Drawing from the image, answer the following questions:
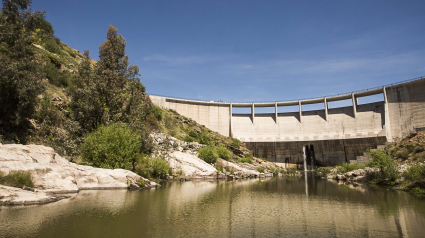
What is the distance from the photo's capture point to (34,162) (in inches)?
617

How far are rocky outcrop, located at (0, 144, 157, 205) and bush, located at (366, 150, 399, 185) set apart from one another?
876 inches

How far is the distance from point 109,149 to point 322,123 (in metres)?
54.6

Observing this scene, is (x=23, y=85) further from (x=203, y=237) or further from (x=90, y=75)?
(x=203, y=237)

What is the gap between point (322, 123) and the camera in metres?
63.0

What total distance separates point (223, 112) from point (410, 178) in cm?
5127

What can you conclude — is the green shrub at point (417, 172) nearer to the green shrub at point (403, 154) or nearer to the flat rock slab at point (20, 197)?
the green shrub at point (403, 154)

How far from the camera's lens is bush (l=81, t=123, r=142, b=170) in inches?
893

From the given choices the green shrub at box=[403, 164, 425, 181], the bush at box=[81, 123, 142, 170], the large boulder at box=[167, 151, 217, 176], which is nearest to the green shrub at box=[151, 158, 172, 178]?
the large boulder at box=[167, 151, 217, 176]

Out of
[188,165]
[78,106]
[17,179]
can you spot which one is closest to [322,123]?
[188,165]

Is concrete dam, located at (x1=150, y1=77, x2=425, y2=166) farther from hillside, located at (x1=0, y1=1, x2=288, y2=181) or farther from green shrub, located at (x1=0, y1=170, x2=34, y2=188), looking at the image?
green shrub, located at (x1=0, y1=170, x2=34, y2=188)

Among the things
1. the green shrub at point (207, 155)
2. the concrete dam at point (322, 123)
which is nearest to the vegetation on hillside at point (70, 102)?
the green shrub at point (207, 155)

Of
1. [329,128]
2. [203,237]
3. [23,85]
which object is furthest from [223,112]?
[203,237]

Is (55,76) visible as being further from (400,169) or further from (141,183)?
(400,169)

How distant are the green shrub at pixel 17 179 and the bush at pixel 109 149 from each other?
8443 mm
